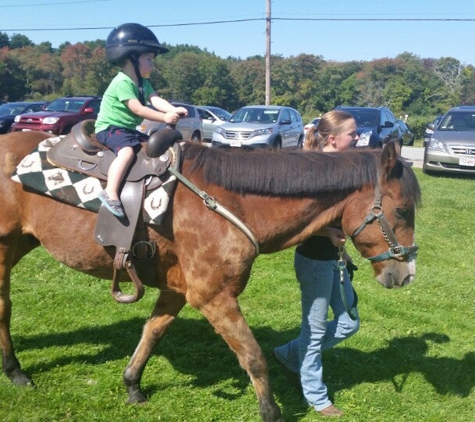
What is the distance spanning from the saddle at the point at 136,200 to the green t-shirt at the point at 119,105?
0.68ft

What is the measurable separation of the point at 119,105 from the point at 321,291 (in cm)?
183

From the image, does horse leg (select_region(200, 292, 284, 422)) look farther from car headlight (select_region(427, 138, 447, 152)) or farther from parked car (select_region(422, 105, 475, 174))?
car headlight (select_region(427, 138, 447, 152))

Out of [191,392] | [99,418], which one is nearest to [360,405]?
[191,392]

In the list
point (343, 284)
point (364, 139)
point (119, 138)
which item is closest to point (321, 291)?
point (343, 284)

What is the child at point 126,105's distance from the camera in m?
3.22

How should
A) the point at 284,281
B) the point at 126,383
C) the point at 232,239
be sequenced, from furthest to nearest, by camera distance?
the point at 284,281, the point at 126,383, the point at 232,239

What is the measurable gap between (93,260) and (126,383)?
99 cm

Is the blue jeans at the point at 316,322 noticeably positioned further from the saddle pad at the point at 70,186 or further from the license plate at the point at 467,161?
the license plate at the point at 467,161

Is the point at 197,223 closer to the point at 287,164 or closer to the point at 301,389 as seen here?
the point at 287,164

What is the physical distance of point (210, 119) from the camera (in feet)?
86.0

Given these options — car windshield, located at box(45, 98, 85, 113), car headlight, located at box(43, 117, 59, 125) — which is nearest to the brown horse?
car headlight, located at box(43, 117, 59, 125)

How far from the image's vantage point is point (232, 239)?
3.14 meters

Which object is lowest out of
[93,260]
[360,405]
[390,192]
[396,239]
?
[360,405]

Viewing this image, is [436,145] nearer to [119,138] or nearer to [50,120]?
[50,120]
